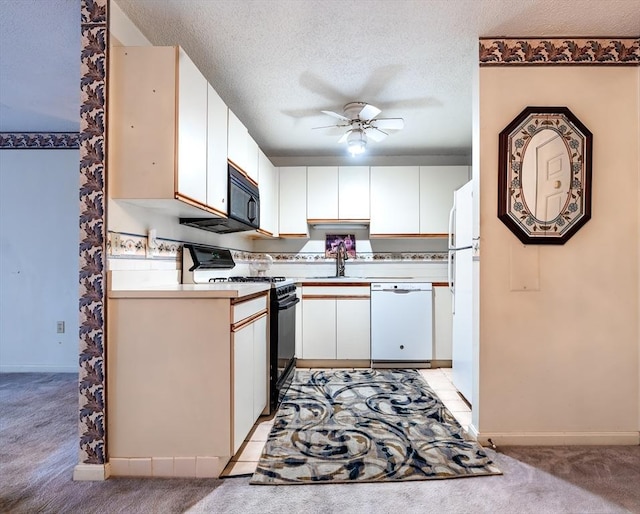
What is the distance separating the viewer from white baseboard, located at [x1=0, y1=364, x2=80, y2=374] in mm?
3568

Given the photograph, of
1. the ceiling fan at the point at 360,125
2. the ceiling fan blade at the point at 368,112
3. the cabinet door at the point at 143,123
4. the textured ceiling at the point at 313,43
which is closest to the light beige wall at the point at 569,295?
the textured ceiling at the point at 313,43

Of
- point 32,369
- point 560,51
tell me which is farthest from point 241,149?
point 32,369

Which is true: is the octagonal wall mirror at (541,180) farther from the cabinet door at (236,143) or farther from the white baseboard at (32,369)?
the white baseboard at (32,369)

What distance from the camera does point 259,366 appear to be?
230 cm

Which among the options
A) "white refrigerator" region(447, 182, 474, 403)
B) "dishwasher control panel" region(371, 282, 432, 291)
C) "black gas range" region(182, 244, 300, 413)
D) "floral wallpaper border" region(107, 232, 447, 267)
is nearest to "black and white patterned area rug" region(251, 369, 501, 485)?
"black gas range" region(182, 244, 300, 413)

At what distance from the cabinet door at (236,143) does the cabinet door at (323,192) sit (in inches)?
49.9

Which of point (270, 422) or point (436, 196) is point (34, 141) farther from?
point (436, 196)

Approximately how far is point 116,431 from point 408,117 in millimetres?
3137

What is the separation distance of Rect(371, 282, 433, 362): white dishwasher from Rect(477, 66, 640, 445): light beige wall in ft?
4.93

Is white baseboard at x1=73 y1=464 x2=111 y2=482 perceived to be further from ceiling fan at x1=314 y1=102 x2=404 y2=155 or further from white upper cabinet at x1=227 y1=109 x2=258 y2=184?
ceiling fan at x1=314 y1=102 x2=404 y2=155

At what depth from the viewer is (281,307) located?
2.70 meters

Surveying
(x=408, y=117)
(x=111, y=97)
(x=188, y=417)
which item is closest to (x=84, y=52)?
(x=111, y=97)

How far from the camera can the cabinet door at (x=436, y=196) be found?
158 inches

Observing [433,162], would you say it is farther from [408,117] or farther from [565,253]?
[565,253]
